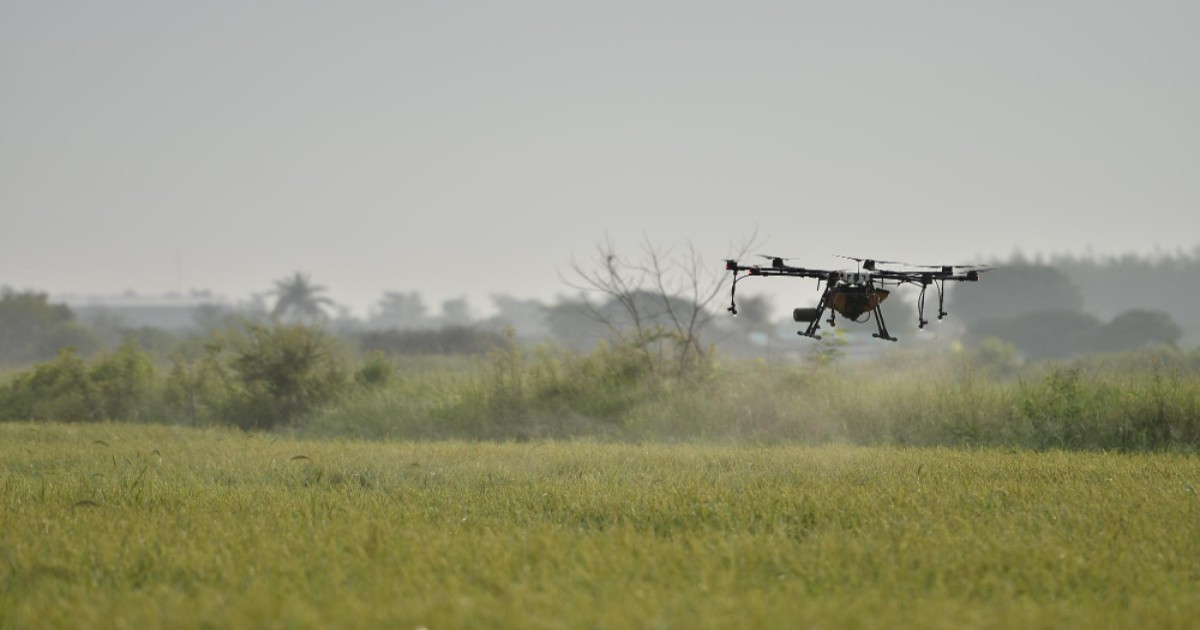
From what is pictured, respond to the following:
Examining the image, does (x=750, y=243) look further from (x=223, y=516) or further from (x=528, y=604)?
(x=528, y=604)

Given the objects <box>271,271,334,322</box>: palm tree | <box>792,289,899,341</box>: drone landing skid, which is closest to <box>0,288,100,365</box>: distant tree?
<box>271,271,334,322</box>: palm tree

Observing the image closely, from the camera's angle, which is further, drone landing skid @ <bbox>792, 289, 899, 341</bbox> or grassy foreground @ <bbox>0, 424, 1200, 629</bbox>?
drone landing skid @ <bbox>792, 289, 899, 341</bbox>

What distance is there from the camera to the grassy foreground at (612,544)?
21.0 feet

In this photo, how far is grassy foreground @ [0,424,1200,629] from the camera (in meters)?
6.39

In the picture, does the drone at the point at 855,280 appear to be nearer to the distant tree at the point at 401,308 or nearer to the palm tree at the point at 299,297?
the palm tree at the point at 299,297

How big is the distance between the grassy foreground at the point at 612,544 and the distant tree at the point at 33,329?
53154mm

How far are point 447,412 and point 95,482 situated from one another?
379 inches

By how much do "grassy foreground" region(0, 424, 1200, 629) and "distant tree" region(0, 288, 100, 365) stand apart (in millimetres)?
53154

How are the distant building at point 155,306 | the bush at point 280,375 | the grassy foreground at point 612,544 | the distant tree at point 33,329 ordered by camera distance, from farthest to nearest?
the distant building at point 155,306 < the distant tree at point 33,329 < the bush at point 280,375 < the grassy foreground at point 612,544

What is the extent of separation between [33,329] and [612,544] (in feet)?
214

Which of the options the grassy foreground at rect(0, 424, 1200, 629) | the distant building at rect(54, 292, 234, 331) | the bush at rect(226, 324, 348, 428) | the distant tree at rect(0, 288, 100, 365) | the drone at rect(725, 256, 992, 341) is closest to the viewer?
the grassy foreground at rect(0, 424, 1200, 629)

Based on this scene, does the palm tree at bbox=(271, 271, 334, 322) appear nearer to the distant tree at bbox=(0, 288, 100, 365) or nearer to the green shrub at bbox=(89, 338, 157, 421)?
the distant tree at bbox=(0, 288, 100, 365)

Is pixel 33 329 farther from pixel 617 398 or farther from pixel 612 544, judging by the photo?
pixel 612 544

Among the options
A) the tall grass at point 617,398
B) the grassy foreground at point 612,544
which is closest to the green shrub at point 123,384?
the tall grass at point 617,398
